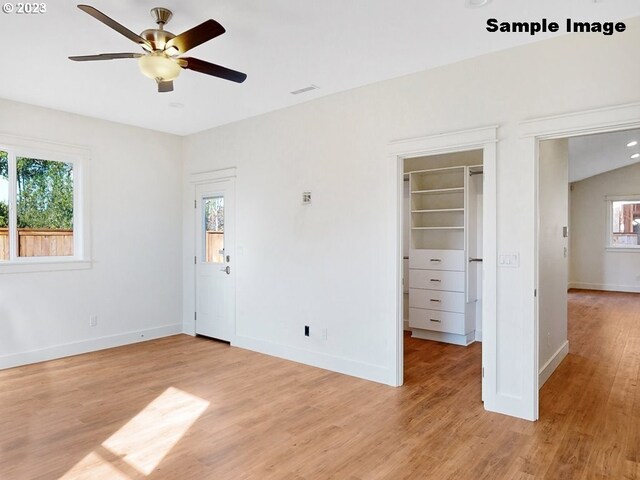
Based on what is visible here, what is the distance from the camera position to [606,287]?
33.6ft

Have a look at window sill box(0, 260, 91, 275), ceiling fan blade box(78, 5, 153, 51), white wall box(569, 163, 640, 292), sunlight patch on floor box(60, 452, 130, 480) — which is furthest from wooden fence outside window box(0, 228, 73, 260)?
white wall box(569, 163, 640, 292)

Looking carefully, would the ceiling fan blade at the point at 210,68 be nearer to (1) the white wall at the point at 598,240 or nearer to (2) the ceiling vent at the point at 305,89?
(2) the ceiling vent at the point at 305,89

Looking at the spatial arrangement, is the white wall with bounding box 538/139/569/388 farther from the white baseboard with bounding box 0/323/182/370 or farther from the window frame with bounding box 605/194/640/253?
the window frame with bounding box 605/194/640/253

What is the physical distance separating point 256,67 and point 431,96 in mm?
1530

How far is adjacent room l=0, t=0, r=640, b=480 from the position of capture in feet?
8.75

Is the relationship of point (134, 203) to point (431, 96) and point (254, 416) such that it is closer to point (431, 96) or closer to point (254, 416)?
point (254, 416)

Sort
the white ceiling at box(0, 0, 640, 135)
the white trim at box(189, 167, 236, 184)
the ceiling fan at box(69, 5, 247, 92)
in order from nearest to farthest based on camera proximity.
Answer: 1. the ceiling fan at box(69, 5, 247, 92)
2. the white ceiling at box(0, 0, 640, 135)
3. the white trim at box(189, 167, 236, 184)

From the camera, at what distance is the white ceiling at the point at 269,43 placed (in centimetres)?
258

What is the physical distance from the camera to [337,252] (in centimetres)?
424

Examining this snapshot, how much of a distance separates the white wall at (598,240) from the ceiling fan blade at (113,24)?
11113 millimetres

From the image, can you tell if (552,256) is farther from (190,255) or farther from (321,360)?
(190,255)

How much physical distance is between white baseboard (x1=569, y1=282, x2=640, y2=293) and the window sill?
36.2 feet

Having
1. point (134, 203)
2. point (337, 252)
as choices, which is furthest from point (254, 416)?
point (134, 203)

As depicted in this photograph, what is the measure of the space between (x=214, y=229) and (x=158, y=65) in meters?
3.18
